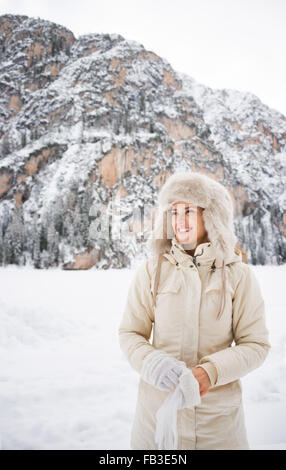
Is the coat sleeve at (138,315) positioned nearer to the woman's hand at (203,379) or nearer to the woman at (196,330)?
the woman at (196,330)

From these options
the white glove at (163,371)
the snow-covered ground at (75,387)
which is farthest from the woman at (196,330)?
the snow-covered ground at (75,387)

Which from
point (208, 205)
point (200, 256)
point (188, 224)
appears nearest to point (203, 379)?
point (200, 256)

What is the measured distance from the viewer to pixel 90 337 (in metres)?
5.00

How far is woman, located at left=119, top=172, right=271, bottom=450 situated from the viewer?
1.21 metres

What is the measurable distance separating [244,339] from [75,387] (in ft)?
9.31

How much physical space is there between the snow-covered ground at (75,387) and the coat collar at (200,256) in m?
1.96

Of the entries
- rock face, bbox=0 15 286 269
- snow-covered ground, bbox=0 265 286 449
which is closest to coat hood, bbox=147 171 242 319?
snow-covered ground, bbox=0 265 286 449

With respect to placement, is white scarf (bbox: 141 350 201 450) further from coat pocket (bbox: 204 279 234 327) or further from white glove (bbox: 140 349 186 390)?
coat pocket (bbox: 204 279 234 327)

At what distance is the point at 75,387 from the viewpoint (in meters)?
3.26

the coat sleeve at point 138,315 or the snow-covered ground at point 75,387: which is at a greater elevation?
the coat sleeve at point 138,315

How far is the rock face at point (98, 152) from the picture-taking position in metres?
Answer: 37.4

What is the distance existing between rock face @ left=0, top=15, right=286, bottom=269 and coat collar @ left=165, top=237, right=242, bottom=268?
3334cm
